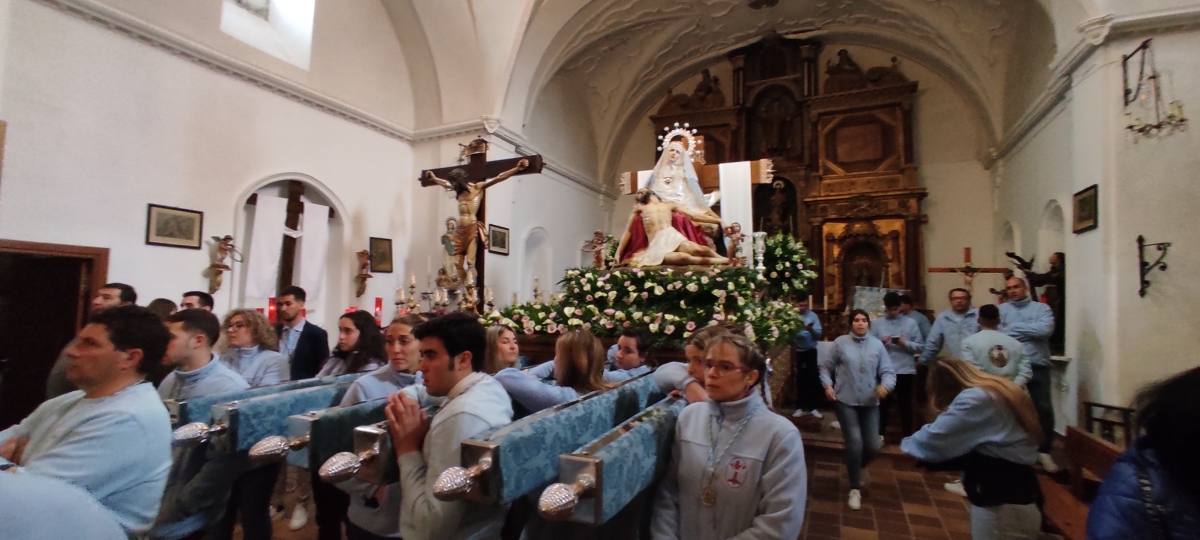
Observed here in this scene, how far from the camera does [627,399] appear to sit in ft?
9.12

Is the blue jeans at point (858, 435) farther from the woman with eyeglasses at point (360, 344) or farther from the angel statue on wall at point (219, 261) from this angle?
the angel statue on wall at point (219, 261)

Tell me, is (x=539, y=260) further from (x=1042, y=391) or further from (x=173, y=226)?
(x=1042, y=391)

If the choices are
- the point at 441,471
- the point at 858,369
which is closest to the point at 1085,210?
the point at 858,369

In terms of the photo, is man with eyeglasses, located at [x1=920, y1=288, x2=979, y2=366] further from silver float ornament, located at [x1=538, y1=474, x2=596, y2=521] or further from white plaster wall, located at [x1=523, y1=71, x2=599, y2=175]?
white plaster wall, located at [x1=523, y1=71, x2=599, y2=175]

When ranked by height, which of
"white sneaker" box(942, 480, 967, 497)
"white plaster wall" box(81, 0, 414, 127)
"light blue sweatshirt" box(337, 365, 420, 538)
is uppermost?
"white plaster wall" box(81, 0, 414, 127)

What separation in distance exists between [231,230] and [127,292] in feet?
10.6

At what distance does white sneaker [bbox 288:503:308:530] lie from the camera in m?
3.86

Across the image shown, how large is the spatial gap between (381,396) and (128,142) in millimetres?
5831

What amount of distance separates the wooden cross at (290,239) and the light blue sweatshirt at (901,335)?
26.0ft

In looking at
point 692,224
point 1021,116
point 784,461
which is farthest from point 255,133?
point 1021,116

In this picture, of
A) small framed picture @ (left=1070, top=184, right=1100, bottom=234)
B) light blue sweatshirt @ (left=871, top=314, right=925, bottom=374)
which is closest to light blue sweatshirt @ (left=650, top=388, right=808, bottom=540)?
light blue sweatshirt @ (left=871, top=314, right=925, bottom=374)

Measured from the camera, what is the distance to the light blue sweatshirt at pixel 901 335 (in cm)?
596

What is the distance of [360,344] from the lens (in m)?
3.65

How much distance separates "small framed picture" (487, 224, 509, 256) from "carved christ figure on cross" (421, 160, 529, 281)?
3.30 ft
